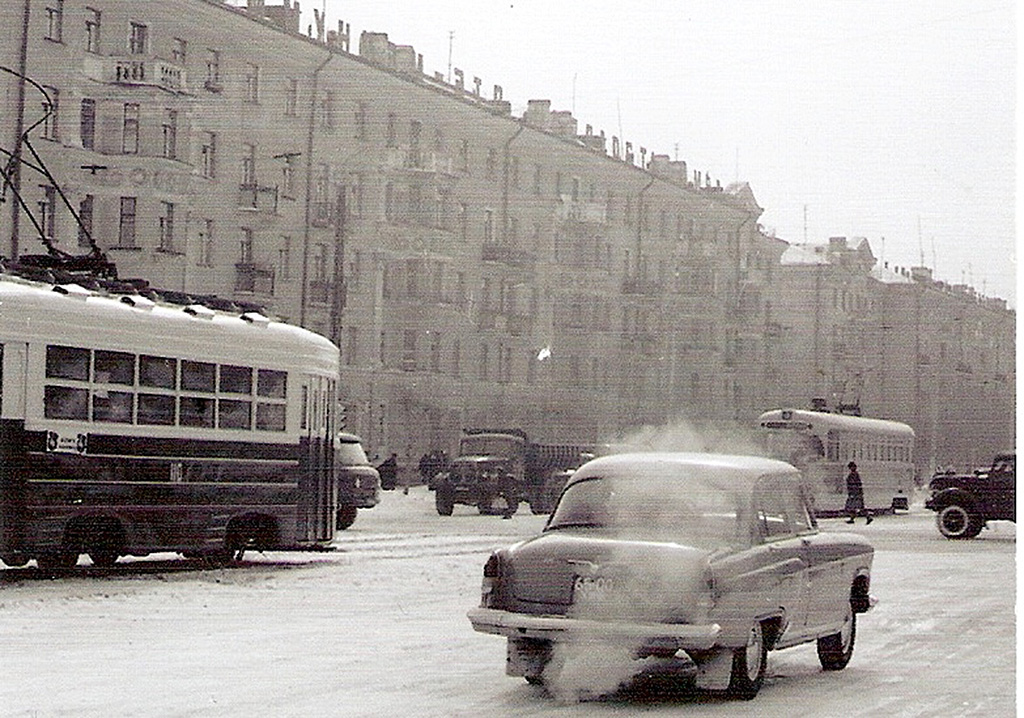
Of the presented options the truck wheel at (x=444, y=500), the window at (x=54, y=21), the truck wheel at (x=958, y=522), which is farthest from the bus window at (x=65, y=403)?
the truck wheel at (x=444, y=500)

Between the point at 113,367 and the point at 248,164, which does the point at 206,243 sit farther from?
the point at 113,367

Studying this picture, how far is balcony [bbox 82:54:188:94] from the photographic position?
38.8 meters

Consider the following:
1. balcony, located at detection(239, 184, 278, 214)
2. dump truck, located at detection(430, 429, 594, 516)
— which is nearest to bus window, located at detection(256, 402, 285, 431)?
dump truck, located at detection(430, 429, 594, 516)

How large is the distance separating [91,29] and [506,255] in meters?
19.3

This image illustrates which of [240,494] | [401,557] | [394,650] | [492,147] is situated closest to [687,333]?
[492,147]

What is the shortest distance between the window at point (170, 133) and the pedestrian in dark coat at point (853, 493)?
15.2 meters

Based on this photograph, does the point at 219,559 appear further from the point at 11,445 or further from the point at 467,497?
the point at 467,497

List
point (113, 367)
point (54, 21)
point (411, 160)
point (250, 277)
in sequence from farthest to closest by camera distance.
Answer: point (411, 160) → point (250, 277) → point (54, 21) → point (113, 367)

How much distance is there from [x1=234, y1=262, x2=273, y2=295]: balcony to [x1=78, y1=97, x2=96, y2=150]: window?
4.47m

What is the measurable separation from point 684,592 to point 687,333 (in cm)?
3867

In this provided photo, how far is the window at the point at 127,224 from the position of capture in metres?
39.7

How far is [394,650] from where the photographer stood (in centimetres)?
1277

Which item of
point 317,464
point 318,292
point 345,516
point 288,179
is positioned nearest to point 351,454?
point 345,516

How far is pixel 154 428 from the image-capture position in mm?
18719
